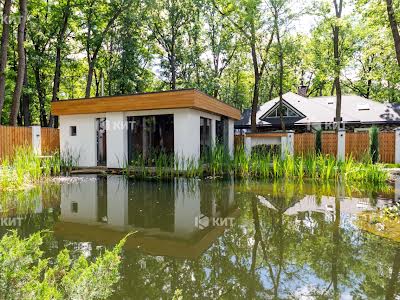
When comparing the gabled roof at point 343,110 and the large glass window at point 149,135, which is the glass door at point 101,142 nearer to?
the large glass window at point 149,135

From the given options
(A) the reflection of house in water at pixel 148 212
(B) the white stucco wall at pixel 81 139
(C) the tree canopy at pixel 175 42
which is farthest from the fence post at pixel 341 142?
(B) the white stucco wall at pixel 81 139

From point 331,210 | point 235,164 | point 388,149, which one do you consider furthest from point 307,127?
point 331,210

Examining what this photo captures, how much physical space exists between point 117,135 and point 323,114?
14.2 meters

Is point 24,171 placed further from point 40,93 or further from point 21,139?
point 40,93

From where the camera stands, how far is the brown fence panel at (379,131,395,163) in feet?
46.7

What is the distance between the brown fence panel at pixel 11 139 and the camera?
11508 millimetres

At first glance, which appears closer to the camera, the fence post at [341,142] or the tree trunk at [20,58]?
the tree trunk at [20,58]

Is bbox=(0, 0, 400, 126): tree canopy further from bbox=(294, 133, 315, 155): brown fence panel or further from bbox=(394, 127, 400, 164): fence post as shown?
bbox=(294, 133, 315, 155): brown fence panel

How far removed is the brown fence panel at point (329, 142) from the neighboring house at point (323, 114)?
187 inches

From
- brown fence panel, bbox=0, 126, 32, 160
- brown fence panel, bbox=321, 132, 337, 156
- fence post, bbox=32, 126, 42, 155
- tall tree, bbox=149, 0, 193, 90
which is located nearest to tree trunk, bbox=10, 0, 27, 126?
brown fence panel, bbox=0, 126, 32, 160

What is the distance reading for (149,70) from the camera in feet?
75.2

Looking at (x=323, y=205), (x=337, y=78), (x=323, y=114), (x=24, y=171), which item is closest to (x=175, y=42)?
(x=337, y=78)

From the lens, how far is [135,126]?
1173cm

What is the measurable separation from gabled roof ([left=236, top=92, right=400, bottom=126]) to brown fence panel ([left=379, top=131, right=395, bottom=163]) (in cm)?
539
